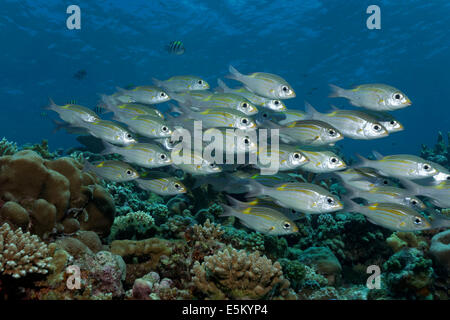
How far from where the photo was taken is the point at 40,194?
4.03 meters

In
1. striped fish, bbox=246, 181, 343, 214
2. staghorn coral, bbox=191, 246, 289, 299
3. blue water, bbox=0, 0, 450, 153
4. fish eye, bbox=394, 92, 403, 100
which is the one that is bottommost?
staghorn coral, bbox=191, 246, 289, 299

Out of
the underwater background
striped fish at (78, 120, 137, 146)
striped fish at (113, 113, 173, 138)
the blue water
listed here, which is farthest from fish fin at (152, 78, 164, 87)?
the blue water

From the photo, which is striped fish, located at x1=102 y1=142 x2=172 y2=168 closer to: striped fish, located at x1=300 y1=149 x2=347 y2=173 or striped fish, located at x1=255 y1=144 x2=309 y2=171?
striped fish, located at x1=255 y1=144 x2=309 y2=171

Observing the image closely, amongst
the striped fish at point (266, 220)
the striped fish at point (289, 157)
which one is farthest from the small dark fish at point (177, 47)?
the striped fish at point (266, 220)

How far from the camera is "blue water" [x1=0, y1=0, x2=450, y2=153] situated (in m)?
27.5

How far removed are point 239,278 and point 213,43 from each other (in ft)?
114

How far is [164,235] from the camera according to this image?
17.1 feet

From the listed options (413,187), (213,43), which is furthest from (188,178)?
(213,43)

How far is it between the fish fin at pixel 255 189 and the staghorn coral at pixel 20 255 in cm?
284

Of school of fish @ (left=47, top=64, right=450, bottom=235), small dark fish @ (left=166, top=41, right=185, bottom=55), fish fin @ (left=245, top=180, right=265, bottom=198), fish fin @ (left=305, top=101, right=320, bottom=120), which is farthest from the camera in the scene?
small dark fish @ (left=166, top=41, right=185, bottom=55)

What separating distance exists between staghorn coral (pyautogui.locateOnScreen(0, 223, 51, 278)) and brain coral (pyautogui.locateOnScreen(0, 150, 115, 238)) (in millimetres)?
621

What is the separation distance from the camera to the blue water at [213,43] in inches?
1083

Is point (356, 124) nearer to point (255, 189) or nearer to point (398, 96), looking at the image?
point (398, 96)
